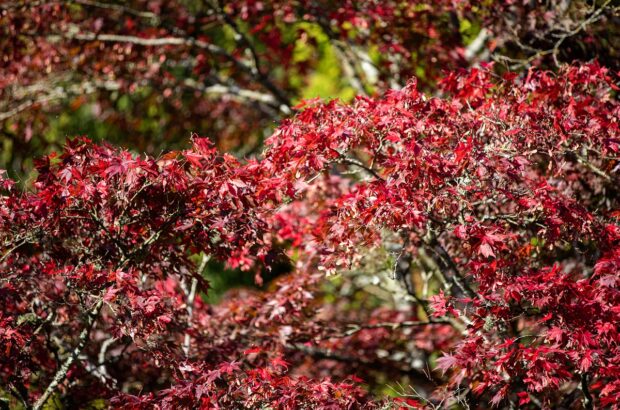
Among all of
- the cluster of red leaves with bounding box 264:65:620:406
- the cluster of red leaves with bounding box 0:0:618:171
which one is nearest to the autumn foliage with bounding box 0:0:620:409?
the cluster of red leaves with bounding box 264:65:620:406

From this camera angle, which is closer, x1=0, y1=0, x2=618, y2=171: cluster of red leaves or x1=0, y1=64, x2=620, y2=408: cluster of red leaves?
x1=0, y1=64, x2=620, y2=408: cluster of red leaves

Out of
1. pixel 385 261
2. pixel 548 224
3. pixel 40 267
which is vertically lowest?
pixel 385 261

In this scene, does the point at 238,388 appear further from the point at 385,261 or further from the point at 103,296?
the point at 385,261

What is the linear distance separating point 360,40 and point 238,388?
4.61 meters

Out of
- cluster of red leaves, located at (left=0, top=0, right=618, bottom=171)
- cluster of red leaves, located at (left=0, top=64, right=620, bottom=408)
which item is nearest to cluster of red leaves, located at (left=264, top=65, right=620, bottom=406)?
cluster of red leaves, located at (left=0, top=64, right=620, bottom=408)

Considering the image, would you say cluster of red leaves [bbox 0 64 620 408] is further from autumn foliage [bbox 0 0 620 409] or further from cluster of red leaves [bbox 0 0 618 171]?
cluster of red leaves [bbox 0 0 618 171]

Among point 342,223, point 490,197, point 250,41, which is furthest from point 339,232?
point 250,41

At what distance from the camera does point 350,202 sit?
3434 millimetres

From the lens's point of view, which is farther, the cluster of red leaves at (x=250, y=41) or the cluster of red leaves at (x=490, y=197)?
the cluster of red leaves at (x=250, y=41)

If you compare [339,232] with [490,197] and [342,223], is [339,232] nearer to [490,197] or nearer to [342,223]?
[342,223]

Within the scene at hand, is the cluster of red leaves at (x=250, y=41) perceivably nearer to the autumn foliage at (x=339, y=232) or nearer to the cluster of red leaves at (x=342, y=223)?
the autumn foliage at (x=339, y=232)

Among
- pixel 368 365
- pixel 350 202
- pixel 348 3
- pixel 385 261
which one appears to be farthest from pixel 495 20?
pixel 368 365

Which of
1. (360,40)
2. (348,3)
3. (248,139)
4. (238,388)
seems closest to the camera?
(238,388)

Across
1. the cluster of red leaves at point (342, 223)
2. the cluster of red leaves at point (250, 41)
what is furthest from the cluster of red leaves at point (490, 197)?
the cluster of red leaves at point (250, 41)
